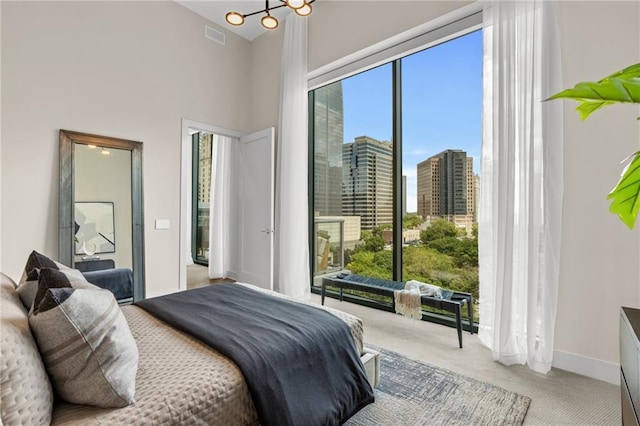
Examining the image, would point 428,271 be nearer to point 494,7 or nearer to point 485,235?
point 485,235

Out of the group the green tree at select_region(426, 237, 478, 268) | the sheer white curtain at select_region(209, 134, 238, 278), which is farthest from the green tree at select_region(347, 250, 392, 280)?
the sheer white curtain at select_region(209, 134, 238, 278)

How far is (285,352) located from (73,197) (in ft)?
9.95

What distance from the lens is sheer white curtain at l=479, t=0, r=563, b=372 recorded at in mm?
2221

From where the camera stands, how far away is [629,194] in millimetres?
731

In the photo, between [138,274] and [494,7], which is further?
[138,274]

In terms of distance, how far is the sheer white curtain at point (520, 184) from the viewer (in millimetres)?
2221

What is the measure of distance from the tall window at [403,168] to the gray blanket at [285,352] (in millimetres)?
1968

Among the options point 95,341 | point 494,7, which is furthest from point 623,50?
point 95,341

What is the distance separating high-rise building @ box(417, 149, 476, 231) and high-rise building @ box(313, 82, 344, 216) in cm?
118

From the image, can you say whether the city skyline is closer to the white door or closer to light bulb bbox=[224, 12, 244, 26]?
the white door

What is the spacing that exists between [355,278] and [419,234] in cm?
88

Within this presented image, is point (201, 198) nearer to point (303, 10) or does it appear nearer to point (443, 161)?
point (303, 10)

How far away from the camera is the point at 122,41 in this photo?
11.4 ft

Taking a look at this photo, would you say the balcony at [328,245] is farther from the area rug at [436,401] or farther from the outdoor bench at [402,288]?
the area rug at [436,401]
